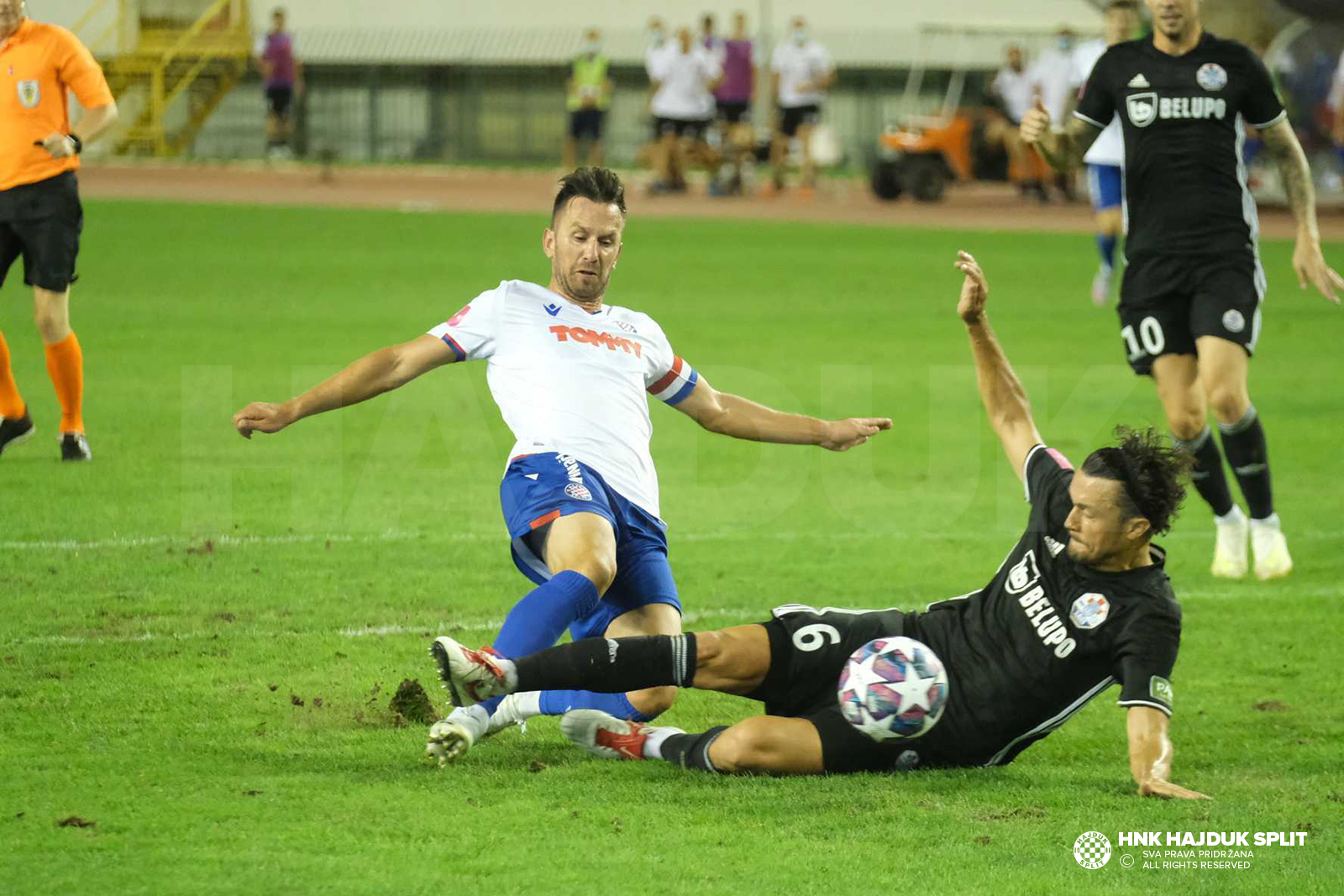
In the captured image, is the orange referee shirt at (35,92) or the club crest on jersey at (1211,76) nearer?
the club crest on jersey at (1211,76)

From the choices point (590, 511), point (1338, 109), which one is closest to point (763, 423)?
point (590, 511)

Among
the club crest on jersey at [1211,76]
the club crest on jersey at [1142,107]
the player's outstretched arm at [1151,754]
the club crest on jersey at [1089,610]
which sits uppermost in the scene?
the club crest on jersey at [1211,76]

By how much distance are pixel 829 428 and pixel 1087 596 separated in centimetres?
122

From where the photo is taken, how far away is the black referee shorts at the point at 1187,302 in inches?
308

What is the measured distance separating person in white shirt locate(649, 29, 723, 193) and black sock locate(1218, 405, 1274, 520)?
2181 centimetres

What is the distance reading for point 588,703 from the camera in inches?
222

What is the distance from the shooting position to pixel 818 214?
26.7m

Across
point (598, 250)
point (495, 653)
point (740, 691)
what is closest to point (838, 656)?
point (740, 691)

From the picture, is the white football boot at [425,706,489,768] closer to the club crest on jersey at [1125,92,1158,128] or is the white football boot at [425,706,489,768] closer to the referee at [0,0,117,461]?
the club crest on jersey at [1125,92,1158,128]

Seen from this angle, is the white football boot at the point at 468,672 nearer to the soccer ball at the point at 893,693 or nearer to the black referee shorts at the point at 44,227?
the soccer ball at the point at 893,693

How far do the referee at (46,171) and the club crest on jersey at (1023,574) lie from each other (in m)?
6.18

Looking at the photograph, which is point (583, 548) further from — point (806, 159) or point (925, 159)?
point (806, 159)

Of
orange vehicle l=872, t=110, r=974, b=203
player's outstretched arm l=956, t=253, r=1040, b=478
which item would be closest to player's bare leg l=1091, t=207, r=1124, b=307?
player's outstretched arm l=956, t=253, r=1040, b=478

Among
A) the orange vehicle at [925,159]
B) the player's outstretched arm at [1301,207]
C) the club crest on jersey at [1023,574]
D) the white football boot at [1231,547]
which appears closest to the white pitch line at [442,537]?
the white football boot at [1231,547]
